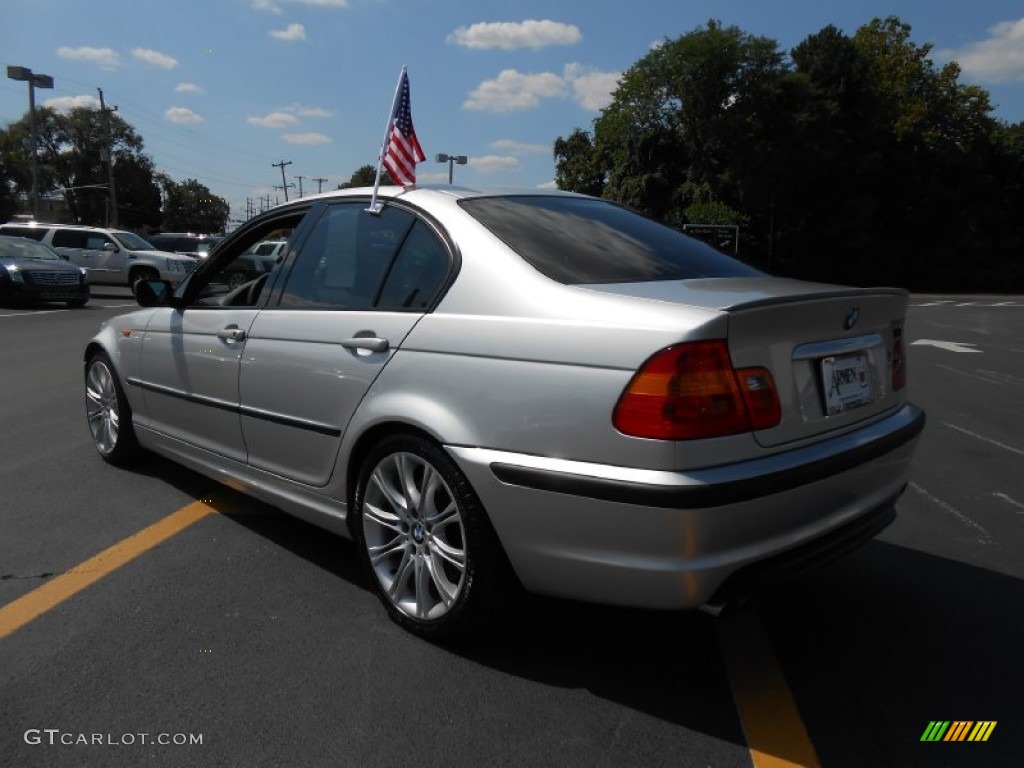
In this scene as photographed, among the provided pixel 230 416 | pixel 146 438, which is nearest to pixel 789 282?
pixel 230 416

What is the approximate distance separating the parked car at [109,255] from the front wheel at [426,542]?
66.0 feet

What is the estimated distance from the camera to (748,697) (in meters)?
2.49

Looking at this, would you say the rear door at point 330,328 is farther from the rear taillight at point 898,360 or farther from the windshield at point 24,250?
the windshield at point 24,250

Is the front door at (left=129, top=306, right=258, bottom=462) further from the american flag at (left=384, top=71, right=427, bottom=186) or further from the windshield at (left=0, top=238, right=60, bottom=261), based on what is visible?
the windshield at (left=0, top=238, right=60, bottom=261)

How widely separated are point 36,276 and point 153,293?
A: 47.5 ft

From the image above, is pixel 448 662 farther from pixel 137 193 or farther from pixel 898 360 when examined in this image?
pixel 137 193

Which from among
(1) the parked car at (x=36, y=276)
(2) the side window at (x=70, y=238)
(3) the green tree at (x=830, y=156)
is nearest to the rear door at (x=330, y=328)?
(1) the parked car at (x=36, y=276)

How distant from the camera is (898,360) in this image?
3.09 meters

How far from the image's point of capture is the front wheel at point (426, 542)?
259cm

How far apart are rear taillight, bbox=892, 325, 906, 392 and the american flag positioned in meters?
2.34

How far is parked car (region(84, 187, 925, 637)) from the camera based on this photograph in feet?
7.38

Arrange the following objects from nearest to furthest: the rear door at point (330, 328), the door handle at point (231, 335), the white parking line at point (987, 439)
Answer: the rear door at point (330, 328) → the door handle at point (231, 335) → the white parking line at point (987, 439)

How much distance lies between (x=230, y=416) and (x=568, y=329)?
191cm

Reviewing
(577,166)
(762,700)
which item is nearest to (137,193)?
(577,166)
